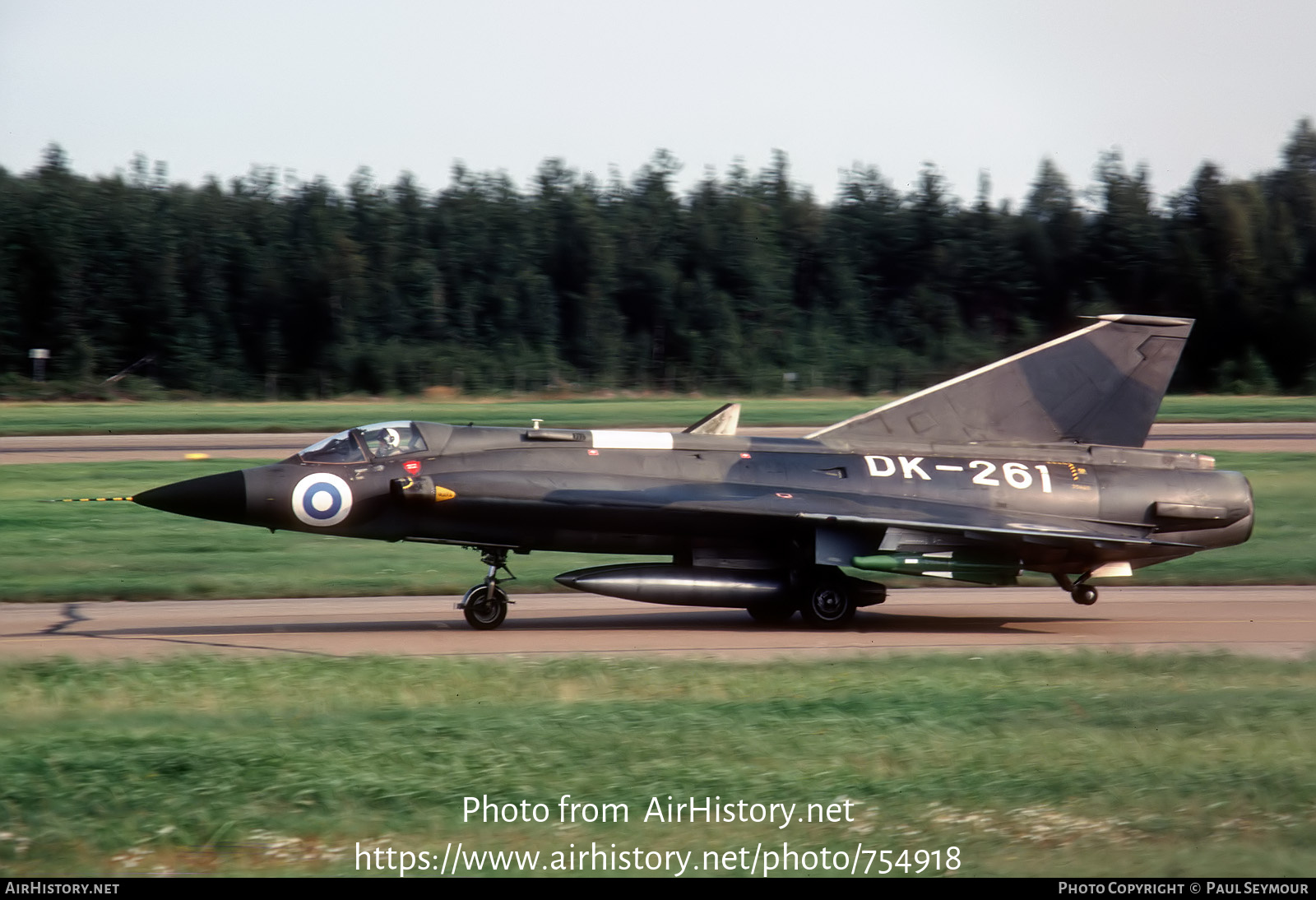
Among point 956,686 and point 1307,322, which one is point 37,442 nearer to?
point 956,686

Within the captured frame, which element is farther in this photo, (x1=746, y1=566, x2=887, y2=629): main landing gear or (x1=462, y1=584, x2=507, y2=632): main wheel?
(x1=746, y1=566, x2=887, y2=629): main landing gear

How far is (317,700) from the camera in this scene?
10297 mm

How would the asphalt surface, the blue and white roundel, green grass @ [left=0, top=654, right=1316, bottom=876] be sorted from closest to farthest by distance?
green grass @ [left=0, top=654, right=1316, bottom=876]
the blue and white roundel
the asphalt surface

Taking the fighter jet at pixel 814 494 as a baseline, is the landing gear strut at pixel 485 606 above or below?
below

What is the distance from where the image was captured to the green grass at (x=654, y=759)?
6.94 meters

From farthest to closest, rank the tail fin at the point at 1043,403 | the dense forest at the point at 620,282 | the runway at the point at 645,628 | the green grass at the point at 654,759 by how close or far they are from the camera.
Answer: the dense forest at the point at 620,282 → the tail fin at the point at 1043,403 → the runway at the point at 645,628 → the green grass at the point at 654,759

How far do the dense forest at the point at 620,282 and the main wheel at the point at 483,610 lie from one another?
4990 centimetres

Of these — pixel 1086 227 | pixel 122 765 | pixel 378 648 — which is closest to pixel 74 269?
pixel 1086 227

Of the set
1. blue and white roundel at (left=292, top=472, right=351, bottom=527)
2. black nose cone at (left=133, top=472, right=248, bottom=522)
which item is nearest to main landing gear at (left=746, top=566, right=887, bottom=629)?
blue and white roundel at (left=292, top=472, right=351, bottom=527)

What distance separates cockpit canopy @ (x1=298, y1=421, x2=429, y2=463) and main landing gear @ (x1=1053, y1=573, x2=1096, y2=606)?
26.9 feet

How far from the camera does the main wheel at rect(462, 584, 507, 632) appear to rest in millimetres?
14773

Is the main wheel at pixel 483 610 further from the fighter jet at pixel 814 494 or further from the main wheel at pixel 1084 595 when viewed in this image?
the main wheel at pixel 1084 595

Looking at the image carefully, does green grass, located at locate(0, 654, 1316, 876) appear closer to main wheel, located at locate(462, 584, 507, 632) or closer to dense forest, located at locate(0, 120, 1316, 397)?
main wheel, located at locate(462, 584, 507, 632)

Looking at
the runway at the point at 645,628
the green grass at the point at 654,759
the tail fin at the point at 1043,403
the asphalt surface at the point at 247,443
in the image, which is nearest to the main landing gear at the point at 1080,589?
the runway at the point at 645,628
